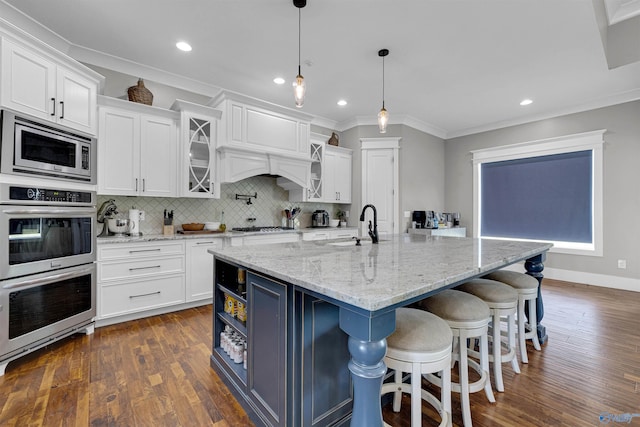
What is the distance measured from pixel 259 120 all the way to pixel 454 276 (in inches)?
131

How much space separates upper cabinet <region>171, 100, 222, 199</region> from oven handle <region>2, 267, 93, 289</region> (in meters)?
1.22

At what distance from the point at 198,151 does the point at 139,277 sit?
1593mm

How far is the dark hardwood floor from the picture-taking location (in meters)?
1.53

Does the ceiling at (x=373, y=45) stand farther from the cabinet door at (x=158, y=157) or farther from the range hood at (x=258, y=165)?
the range hood at (x=258, y=165)

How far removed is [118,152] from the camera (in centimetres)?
293

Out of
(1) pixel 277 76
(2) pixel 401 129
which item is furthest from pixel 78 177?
(2) pixel 401 129

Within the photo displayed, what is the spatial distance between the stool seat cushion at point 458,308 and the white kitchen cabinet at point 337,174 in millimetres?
3379

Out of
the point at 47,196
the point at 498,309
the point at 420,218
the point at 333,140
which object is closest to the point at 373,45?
the point at 333,140

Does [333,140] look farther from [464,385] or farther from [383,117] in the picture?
[464,385]

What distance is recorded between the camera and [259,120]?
148 inches

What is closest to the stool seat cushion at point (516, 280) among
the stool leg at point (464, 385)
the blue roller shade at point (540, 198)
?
the stool leg at point (464, 385)

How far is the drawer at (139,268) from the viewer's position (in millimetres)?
2669

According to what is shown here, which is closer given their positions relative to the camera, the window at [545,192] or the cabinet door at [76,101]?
the cabinet door at [76,101]

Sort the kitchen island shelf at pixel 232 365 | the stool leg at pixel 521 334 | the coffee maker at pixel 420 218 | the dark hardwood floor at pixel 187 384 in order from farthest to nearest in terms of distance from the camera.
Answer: the coffee maker at pixel 420 218 < the stool leg at pixel 521 334 < the kitchen island shelf at pixel 232 365 < the dark hardwood floor at pixel 187 384
